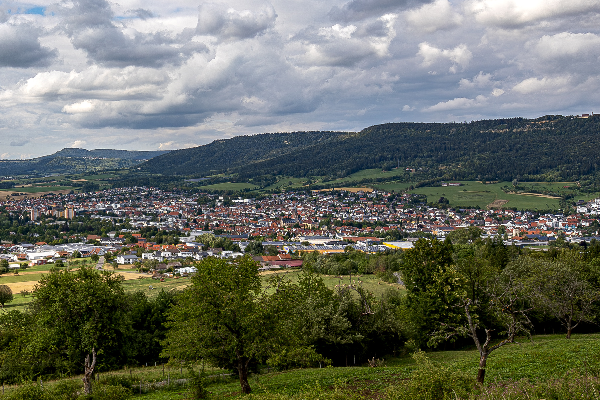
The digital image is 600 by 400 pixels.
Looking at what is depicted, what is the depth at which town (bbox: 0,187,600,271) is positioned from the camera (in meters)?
97.4

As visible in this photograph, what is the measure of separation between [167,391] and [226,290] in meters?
6.24

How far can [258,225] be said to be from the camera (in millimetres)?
139875

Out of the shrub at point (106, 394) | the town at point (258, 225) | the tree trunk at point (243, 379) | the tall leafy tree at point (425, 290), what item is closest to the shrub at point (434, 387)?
the tree trunk at point (243, 379)

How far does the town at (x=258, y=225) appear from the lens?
97375mm

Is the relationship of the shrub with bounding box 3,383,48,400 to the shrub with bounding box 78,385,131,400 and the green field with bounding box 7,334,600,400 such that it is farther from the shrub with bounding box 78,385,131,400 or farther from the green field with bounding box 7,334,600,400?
the green field with bounding box 7,334,600,400

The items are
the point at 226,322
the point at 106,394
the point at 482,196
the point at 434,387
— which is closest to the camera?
A: the point at 434,387

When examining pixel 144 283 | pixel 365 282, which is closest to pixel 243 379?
pixel 365 282

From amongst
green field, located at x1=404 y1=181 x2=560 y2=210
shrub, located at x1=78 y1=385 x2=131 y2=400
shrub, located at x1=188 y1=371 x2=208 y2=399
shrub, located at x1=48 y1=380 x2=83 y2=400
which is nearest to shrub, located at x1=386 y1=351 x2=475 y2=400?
shrub, located at x1=188 y1=371 x2=208 y2=399

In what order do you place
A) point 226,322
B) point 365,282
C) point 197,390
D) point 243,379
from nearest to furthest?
point 197,390 → point 226,322 → point 243,379 → point 365,282

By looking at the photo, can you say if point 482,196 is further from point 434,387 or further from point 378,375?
point 434,387

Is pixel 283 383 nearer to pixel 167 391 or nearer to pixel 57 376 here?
pixel 167 391

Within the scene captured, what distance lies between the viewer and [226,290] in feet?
62.8

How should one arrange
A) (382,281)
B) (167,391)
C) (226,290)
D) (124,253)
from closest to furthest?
(226,290)
(167,391)
(382,281)
(124,253)

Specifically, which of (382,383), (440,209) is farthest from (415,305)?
(440,209)
